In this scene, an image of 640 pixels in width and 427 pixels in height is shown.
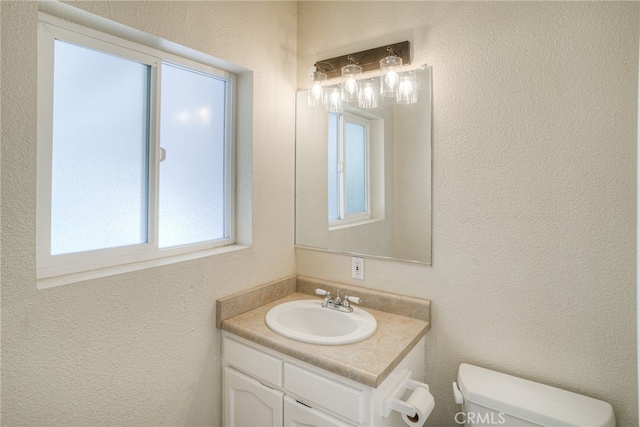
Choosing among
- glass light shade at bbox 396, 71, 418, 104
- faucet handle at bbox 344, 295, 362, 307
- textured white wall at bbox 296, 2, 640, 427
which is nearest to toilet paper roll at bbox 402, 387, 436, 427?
textured white wall at bbox 296, 2, 640, 427

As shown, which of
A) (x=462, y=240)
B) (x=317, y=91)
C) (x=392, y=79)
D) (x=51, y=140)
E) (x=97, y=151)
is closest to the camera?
(x=51, y=140)

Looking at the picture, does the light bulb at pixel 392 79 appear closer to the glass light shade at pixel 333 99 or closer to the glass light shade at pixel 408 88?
the glass light shade at pixel 408 88

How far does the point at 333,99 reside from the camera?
1.80m

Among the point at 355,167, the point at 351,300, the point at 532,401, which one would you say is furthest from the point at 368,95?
the point at 532,401

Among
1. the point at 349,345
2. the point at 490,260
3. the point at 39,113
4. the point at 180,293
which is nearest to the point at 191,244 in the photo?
the point at 180,293

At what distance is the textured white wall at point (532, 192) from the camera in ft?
3.90

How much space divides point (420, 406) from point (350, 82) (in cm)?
144

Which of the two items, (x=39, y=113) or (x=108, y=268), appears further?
(x=108, y=268)

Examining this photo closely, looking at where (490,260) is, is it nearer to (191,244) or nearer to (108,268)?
(191,244)

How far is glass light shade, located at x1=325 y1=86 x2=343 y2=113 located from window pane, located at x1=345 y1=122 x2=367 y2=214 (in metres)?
0.10

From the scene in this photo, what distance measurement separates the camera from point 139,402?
1.31 m

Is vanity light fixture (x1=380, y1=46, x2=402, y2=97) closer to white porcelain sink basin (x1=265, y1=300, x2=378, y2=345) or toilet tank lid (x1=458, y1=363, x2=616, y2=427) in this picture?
white porcelain sink basin (x1=265, y1=300, x2=378, y2=345)

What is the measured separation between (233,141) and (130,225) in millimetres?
646

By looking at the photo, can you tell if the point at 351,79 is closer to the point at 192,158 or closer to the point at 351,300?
the point at 192,158
